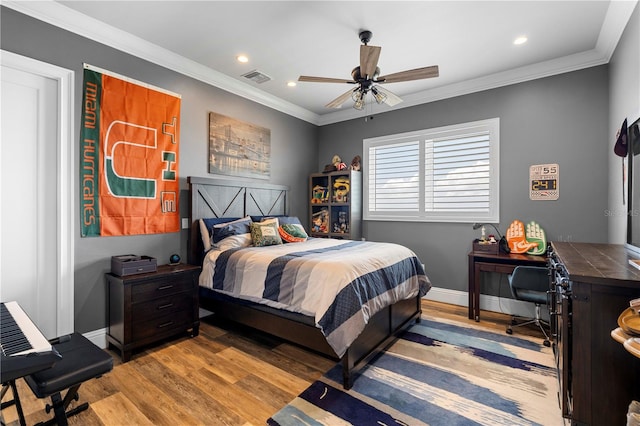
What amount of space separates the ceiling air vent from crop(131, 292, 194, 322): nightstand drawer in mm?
2646

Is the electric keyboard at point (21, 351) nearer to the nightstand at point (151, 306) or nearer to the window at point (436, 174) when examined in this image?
the nightstand at point (151, 306)

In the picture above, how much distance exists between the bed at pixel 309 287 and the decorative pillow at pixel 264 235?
2cm

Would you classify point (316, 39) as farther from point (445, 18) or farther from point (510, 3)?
point (510, 3)

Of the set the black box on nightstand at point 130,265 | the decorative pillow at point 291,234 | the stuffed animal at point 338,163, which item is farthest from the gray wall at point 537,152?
the black box on nightstand at point 130,265

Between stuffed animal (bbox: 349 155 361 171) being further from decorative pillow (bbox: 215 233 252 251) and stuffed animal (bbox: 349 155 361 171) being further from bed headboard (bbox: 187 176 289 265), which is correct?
decorative pillow (bbox: 215 233 252 251)

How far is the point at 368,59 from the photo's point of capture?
2516 millimetres

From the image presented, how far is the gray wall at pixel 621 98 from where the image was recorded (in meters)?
2.26

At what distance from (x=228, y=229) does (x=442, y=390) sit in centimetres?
253

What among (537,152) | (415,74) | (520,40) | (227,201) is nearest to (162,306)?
(227,201)

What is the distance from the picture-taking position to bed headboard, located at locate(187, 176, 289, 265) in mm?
3459

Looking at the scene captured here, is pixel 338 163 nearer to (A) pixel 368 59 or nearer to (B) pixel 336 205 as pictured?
(B) pixel 336 205

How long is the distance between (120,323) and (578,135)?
4.94 metres

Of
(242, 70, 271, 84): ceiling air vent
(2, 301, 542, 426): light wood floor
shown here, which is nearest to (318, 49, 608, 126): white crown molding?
(242, 70, 271, 84): ceiling air vent

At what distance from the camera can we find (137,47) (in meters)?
3.00
